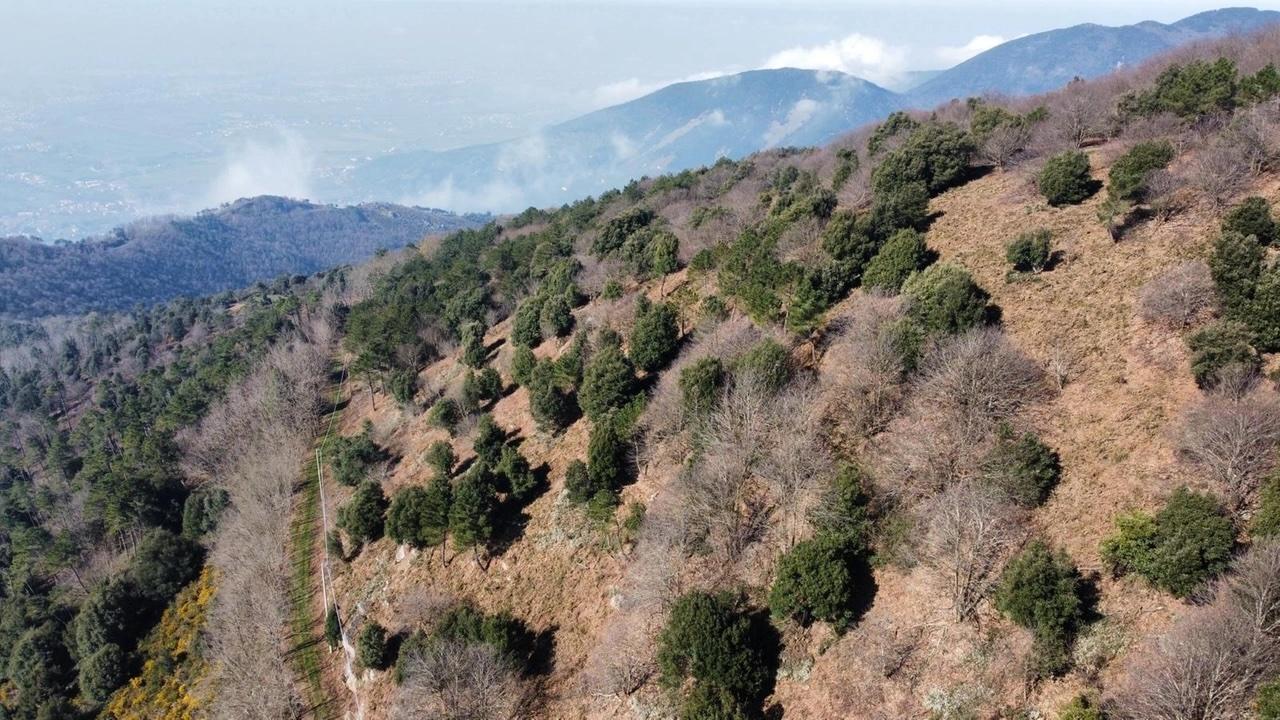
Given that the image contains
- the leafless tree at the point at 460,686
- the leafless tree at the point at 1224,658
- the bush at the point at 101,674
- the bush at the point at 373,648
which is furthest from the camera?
the bush at the point at 101,674

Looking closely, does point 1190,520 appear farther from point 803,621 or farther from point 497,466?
point 497,466

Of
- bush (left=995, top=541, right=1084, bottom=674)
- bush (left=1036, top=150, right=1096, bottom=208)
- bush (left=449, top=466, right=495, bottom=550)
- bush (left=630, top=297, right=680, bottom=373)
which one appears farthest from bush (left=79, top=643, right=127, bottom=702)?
A: bush (left=1036, top=150, right=1096, bottom=208)

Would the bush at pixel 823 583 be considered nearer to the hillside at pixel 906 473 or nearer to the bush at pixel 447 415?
the hillside at pixel 906 473

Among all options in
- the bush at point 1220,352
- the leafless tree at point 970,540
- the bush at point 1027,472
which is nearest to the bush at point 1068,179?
the bush at point 1220,352

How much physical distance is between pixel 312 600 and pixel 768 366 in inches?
1267

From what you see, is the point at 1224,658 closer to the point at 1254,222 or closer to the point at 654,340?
the point at 1254,222

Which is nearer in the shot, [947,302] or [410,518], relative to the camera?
[947,302]

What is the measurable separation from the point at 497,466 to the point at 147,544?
32306mm

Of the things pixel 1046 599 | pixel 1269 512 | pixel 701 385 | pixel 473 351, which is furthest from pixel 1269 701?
pixel 473 351

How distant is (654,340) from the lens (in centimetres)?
3675

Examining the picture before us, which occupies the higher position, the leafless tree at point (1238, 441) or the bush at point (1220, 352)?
the bush at point (1220, 352)

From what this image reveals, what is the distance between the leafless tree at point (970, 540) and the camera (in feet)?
64.7

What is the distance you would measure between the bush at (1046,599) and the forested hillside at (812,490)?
0.33 ft

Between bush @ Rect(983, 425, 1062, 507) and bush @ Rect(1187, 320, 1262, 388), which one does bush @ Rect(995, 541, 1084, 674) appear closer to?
bush @ Rect(983, 425, 1062, 507)
